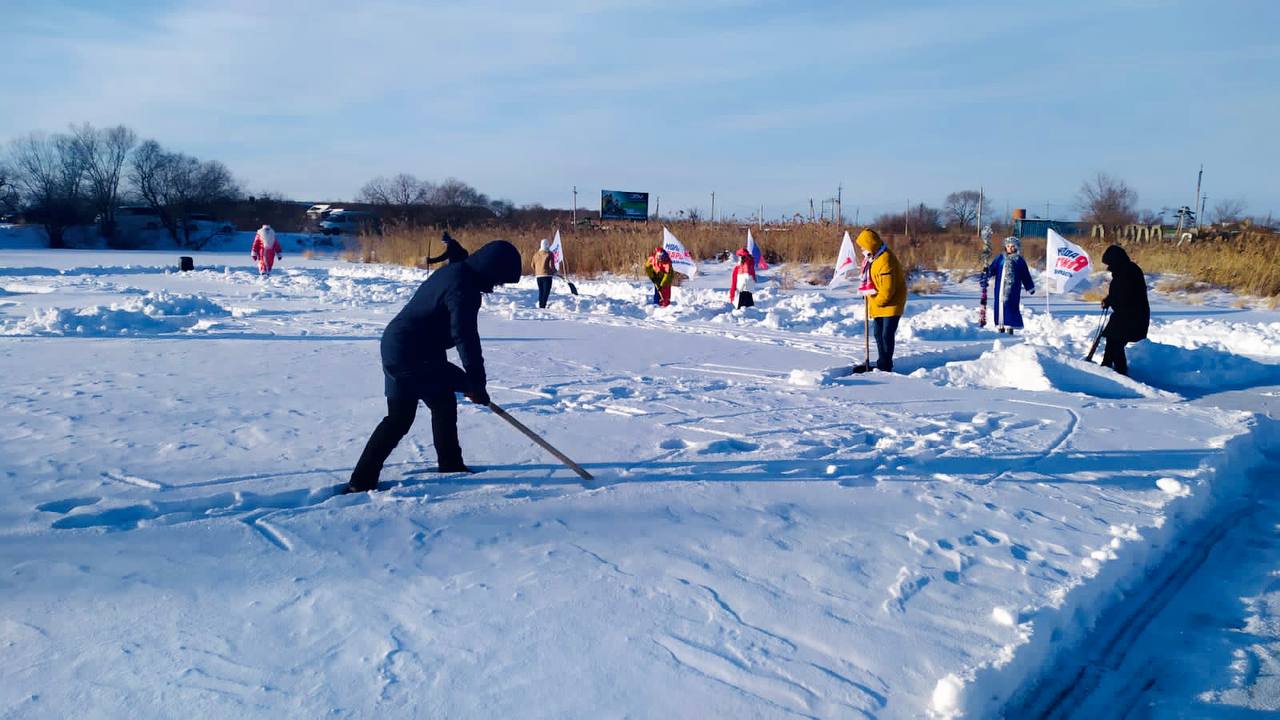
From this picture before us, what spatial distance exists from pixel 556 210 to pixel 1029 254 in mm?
43449

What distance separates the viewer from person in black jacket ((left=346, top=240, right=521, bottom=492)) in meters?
4.63

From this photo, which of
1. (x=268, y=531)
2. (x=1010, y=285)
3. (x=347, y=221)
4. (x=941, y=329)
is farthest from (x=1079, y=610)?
(x=347, y=221)

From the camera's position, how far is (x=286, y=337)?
1152cm

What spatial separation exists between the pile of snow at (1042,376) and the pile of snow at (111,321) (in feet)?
33.4

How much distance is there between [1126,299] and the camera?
357 inches

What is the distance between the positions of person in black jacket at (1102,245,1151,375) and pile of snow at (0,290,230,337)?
11.6m

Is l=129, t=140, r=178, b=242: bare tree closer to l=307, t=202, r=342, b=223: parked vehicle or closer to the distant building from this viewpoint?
l=307, t=202, r=342, b=223: parked vehicle

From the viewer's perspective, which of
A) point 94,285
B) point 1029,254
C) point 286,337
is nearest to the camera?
point 286,337

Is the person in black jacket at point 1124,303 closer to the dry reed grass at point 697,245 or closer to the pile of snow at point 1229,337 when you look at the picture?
the pile of snow at point 1229,337

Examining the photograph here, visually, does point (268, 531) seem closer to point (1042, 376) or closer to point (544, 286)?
point (1042, 376)

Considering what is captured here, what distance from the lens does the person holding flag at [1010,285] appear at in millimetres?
13031

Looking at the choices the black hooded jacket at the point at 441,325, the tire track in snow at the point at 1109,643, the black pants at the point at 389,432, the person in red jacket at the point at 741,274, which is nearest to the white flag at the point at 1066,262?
the person in red jacket at the point at 741,274

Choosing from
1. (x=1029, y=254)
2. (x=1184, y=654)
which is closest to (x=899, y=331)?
(x=1184, y=654)

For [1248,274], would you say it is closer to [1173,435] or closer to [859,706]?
[1173,435]
